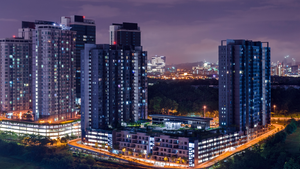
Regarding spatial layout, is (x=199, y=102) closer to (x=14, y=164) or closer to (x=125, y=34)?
(x=125, y=34)

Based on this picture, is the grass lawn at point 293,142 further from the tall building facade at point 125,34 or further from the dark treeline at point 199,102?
the tall building facade at point 125,34

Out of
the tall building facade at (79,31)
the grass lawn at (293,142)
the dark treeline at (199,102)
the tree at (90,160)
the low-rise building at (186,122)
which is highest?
the tall building facade at (79,31)

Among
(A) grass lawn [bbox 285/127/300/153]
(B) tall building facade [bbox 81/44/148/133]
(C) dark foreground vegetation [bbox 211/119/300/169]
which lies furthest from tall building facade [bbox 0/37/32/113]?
(A) grass lawn [bbox 285/127/300/153]

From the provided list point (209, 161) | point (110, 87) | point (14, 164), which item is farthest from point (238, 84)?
point (14, 164)

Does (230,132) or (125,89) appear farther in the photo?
(125,89)

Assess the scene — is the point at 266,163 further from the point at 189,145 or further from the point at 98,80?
the point at 98,80

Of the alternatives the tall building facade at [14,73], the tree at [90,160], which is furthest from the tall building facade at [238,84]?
the tall building facade at [14,73]

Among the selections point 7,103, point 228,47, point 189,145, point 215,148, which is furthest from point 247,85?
point 7,103
